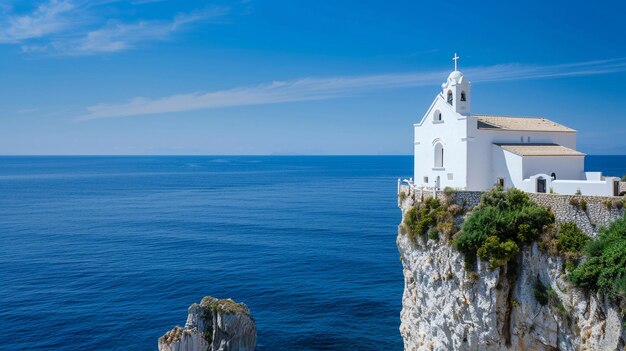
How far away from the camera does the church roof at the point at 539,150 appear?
35.2 m

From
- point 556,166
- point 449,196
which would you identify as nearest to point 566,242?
point 449,196

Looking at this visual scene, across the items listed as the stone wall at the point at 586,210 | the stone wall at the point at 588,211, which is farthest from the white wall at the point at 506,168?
the stone wall at the point at 588,211

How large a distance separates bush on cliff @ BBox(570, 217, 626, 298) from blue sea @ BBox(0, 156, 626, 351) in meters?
19.7

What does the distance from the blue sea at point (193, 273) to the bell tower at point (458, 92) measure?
20808 mm

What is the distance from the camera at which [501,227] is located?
29.5m

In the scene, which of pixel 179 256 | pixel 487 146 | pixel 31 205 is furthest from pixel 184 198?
pixel 487 146

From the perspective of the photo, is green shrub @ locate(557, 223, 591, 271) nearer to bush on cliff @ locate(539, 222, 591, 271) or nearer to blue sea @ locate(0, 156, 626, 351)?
bush on cliff @ locate(539, 222, 591, 271)

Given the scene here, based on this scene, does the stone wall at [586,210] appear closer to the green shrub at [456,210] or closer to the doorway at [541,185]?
the doorway at [541,185]

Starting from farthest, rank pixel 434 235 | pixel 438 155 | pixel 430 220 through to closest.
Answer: pixel 438 155
pixel 430 220
pixel 434 235

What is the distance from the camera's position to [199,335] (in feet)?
121

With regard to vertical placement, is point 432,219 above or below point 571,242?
above

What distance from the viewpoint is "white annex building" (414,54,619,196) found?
1373 inches

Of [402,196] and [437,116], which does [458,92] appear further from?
[402,196]

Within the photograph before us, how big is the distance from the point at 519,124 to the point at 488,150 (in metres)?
5.12
